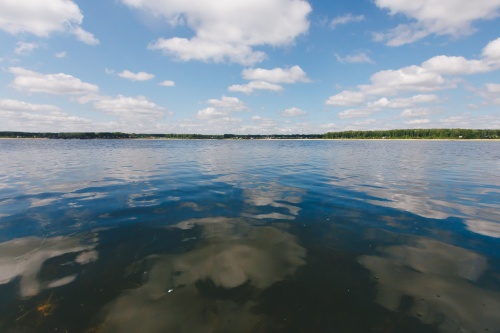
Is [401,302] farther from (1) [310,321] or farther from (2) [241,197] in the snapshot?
(2) [241,197]

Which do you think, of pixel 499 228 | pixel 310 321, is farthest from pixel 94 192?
pixel 499 228

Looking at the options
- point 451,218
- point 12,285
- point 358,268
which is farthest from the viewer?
point 451,218

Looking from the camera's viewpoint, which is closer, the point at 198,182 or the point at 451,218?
the point at 451,218

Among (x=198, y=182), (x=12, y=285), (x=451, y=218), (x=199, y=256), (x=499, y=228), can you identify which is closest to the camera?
(x=12, y=285)

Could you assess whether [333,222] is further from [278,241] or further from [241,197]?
[241,197]

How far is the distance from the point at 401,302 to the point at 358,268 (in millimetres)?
1574

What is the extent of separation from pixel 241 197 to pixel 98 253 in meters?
9.10

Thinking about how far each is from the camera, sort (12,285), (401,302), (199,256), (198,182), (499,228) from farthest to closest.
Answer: (198,182) < (499,228) < (199,256) < (12,285) < (401,302)

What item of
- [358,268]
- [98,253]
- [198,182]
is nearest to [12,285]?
[98,253]

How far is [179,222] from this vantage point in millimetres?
11430

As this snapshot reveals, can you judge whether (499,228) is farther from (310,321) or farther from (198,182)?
(198,182)

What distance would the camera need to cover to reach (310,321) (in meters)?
5.45

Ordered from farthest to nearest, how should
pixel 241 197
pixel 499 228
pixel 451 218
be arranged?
1. pixel 241 197
2. pixel 451 218
3. pixel 499 228

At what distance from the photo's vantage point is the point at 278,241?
31.0 ft
